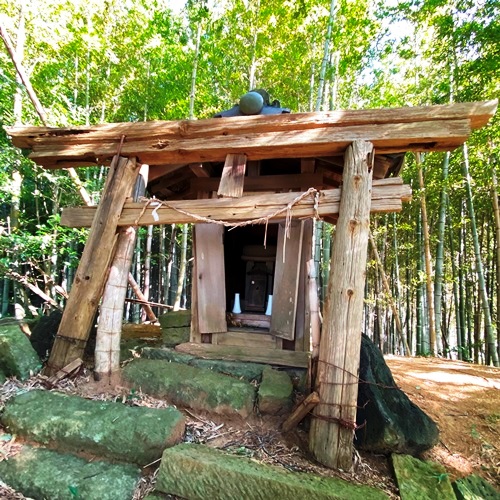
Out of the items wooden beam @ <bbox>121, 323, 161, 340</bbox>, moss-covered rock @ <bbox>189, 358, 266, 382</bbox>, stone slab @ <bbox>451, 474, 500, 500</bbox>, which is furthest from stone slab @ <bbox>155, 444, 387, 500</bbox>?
wooden beam @ <bbox>121, 323, 161, 340</bbox>

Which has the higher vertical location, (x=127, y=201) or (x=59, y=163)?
(x=59, y=163)

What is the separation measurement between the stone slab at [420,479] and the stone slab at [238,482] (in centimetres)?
29

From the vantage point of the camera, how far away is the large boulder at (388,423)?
2160 millimetres

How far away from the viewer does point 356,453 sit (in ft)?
7.02

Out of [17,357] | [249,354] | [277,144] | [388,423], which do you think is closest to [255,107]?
[277,144]

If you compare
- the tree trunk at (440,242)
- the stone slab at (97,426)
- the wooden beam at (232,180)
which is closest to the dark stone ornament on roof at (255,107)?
the wooden beam at (232,180)

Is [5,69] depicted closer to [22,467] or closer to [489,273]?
[22,467]

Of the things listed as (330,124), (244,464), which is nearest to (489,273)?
(330,124)

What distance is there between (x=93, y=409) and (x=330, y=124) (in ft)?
10.3

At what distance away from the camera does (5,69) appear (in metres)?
6.81

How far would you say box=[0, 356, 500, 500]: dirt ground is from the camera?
78.7 inches

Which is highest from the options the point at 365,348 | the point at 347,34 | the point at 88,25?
the point at 88,25

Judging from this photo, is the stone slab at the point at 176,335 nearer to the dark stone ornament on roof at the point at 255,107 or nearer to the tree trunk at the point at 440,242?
the dark stone ornament on roof at the point at 255,107

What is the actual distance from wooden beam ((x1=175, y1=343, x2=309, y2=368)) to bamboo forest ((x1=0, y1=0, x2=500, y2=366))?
263 cm
